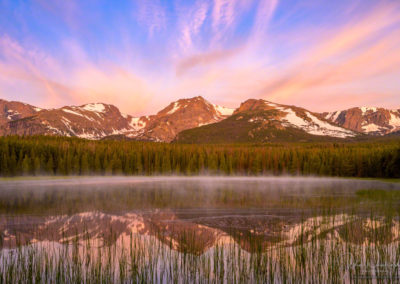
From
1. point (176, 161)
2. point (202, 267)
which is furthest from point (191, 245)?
point (176, 161)

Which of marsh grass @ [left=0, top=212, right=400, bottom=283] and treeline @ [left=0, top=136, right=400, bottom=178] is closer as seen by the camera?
marsh grass @ [left=0, top=212, right=400, bottom=283]

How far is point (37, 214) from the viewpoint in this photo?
28812 mm

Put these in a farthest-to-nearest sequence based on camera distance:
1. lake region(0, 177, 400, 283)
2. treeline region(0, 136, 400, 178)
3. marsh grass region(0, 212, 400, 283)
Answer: treeline region(0, 136, 400, 178)
lake region(0, 177, 400, 283)
marsh grass region(0, 212, 400, 283)

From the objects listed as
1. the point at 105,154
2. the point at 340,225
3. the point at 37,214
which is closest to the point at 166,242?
the point at 340,225

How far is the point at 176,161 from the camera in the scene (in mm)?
139375

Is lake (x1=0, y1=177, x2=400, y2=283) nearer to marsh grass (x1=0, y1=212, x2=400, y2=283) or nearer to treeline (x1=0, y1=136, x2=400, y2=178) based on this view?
marsh grass (x1=0, y1=212, x2=400, y2=283)

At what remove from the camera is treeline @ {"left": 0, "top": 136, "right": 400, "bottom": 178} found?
357 feet

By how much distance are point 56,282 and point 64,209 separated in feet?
71.2

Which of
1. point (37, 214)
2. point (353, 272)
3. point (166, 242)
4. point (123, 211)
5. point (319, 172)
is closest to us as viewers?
point (353, 272)

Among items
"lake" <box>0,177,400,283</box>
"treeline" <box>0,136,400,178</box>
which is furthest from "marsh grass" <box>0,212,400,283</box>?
"treeline" <box>0,136,400,178</box>

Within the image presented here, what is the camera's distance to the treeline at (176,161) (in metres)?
109

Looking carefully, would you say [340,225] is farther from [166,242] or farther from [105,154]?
[105,154]

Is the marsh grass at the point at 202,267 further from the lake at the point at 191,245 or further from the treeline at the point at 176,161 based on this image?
the treeline at the point at 176,161

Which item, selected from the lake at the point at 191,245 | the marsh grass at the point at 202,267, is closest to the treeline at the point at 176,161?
the lake at the point at 191,245
